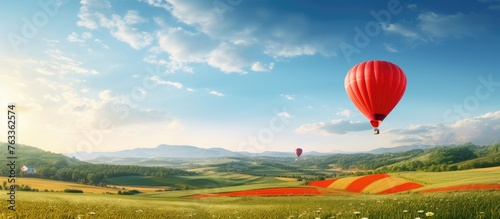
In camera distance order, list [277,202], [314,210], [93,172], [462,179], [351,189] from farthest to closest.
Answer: [93,172] → [351,189] → [462,179] → [277,202] → [314,210]

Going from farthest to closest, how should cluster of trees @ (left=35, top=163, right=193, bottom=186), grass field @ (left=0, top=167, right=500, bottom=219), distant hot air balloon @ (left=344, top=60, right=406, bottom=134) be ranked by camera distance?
cluster of trees @ (left=35, top=163, right=193, bottom=186), distant hot air balloon @ (left=344, top=60, right=406, bottom=134), grass field @ (left=0, top=167, right=500, bottom=219)

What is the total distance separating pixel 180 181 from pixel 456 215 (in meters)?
119

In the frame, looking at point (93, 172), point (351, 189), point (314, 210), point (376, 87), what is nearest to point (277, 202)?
point (376, 87)

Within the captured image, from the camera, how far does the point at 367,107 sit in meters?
37.8

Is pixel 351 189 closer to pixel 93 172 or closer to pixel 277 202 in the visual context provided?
pixel 277 202

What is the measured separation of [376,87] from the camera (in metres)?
36.8

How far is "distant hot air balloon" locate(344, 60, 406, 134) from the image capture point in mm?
36812

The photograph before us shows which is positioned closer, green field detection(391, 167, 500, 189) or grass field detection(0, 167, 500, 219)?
grass field detection(0, 167, 500, 219)

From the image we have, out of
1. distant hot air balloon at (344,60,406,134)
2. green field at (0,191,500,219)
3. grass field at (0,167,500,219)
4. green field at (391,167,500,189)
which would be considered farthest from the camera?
green field at (391,167,500,189)

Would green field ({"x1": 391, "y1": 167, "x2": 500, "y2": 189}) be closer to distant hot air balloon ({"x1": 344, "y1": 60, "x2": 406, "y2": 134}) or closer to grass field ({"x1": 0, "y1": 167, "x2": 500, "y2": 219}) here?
grass field ({"x1": 0, "y1": 167, "x2": 500, "y2": 219})

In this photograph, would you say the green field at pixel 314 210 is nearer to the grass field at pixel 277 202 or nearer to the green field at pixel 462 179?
the grass field at pixel 277 202

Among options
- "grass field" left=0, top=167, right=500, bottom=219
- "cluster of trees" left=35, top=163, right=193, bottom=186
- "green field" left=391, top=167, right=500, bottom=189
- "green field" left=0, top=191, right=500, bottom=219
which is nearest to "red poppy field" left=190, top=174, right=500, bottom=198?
"grass field" left=0, top=167, right=500, bottom=219

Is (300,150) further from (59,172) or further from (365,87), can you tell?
(365,87)

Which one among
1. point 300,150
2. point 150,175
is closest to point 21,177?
point 150,175
